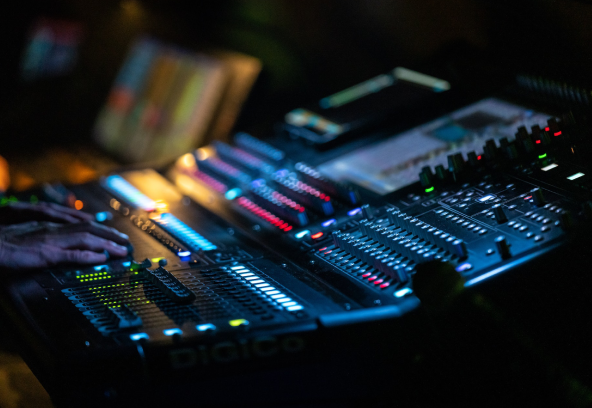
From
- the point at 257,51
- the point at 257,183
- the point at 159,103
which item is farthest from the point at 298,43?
the point at 257,183

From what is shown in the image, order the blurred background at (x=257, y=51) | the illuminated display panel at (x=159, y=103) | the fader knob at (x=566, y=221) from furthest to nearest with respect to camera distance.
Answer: the illuminated display panel at (x=159, y=103) < the blurred background at (x=257, y=51) < the fader knob at (x=566, y=221)

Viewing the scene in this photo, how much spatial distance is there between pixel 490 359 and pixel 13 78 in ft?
8.24

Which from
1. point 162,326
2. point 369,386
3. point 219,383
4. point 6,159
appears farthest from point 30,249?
point 6,159

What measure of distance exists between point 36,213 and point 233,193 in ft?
1.57

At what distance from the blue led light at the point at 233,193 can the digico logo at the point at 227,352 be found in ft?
2.22

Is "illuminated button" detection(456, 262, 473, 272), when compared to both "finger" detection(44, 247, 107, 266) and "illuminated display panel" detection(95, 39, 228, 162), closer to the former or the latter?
"finger" detection(44, 247, 107, 266)

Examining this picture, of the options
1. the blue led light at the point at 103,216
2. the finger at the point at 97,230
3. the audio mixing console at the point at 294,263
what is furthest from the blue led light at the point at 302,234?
the blue led light at the point at 103,216

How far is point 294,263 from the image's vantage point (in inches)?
50.9

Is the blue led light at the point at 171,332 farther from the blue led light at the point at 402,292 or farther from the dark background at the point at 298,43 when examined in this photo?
the dark background at the point at 298,43

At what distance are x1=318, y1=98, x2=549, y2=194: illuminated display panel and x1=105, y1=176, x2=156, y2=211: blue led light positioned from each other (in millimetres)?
456

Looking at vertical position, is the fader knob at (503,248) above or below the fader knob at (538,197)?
below

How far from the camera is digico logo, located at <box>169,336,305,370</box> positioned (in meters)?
1.01

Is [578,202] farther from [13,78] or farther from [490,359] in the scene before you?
[13,78]

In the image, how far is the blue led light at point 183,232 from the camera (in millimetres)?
1421
